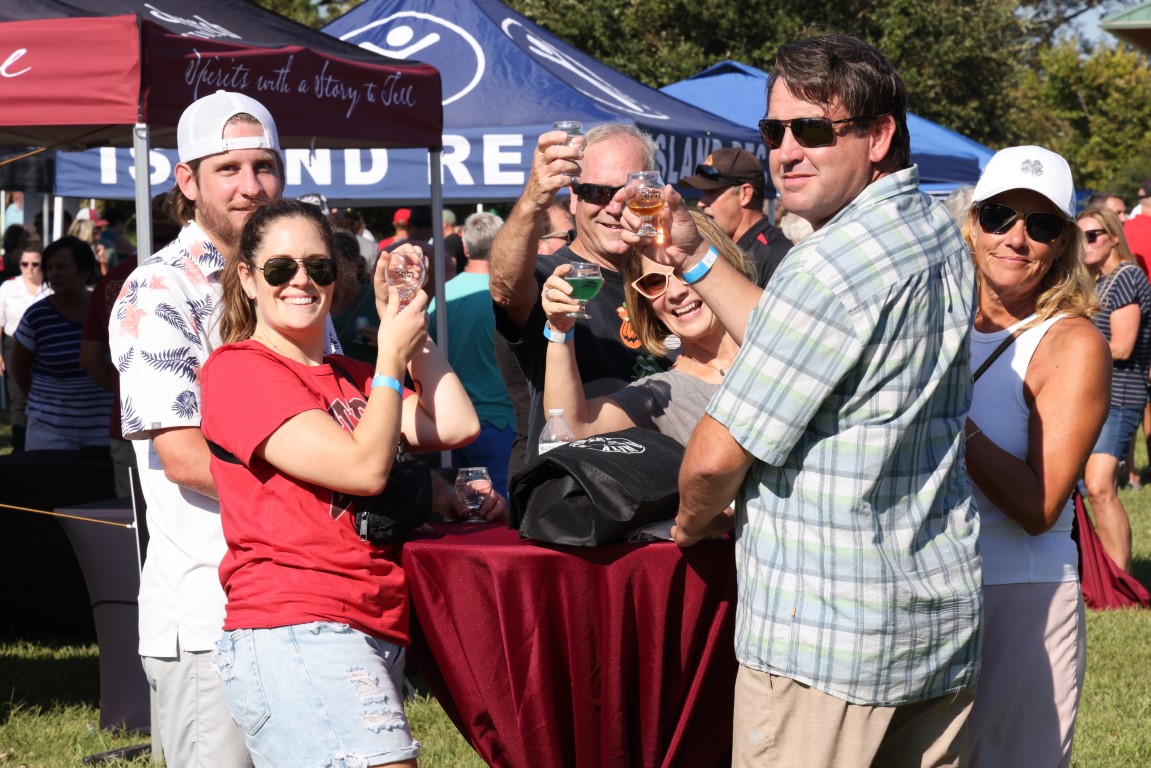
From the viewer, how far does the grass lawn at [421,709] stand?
15.6 ft

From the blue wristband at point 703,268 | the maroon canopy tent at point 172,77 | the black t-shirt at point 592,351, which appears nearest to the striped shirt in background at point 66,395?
the maroon canopy tent at point 172,77

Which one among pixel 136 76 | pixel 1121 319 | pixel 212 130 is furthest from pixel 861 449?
pixel 1121 319

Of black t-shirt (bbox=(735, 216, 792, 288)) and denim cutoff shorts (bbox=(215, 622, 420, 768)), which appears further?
black t-shirt (bbox=(735, 216, 792, 288))

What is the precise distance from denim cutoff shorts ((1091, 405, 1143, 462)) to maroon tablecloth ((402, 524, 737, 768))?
16.0ft

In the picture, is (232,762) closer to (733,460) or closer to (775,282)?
(733,460)

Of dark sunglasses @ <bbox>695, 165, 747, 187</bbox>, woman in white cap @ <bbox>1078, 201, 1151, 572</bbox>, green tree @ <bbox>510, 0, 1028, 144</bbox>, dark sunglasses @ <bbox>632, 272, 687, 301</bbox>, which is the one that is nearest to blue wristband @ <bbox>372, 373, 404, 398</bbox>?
dark sunglasses @ <bbox>632, 272, 687, 301</bbox>

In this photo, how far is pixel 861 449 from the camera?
2.15 m

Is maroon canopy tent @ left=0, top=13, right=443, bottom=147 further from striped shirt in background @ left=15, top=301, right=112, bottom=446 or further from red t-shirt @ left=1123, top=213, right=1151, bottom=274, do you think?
red t-shirt @ left=1123, top=213, right=1151, bottom=274

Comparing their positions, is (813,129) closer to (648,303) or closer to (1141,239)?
(648,303)

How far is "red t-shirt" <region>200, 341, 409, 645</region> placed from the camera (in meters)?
2.39

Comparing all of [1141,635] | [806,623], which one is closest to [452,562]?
[806,623]

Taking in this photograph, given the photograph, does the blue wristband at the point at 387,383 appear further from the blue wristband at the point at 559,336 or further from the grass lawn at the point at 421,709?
the grass lawn at the point at 421,709

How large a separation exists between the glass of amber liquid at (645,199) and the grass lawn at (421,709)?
2.63m

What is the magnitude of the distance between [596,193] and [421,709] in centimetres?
260
